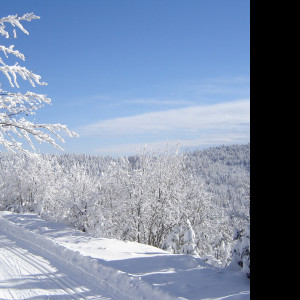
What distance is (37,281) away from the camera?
706 cm

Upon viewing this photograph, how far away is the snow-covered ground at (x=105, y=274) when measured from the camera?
646cm

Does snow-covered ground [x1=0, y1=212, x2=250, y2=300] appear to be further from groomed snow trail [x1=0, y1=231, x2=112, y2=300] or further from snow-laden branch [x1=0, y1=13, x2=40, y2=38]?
snow-laden branch [x1=0, y1=13, x2=40, y2=38]

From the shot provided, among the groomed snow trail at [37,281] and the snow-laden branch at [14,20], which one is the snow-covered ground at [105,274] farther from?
the snow-laden branch at [14,20]

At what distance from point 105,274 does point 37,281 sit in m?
1.70

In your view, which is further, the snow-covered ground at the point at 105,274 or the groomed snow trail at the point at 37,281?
the snow-covered ground at the point at 105,274

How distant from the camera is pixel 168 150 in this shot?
2594cm

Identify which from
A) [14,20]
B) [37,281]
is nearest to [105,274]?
[37,281]

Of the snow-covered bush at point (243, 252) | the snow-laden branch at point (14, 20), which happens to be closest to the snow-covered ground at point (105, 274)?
the snow-covered bush at point (243, 252)

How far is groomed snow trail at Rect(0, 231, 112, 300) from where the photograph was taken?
20.6 ft

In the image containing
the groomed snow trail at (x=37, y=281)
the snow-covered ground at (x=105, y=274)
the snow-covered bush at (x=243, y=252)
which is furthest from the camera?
the snow-covered bush at (x=243, y=252)

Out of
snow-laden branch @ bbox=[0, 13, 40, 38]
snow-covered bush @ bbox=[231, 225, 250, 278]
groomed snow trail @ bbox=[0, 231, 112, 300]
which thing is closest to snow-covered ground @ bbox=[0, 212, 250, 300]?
groomed snow trail @ bbox=[0, 231, 112, 300]
